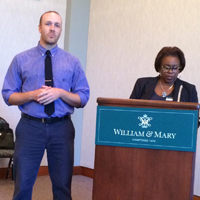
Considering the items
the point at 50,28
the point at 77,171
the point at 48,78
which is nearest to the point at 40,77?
the point at 48,78

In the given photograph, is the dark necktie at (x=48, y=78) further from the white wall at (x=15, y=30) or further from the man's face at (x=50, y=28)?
the white wall at (x=15, y=30)

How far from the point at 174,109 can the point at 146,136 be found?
0.21 m

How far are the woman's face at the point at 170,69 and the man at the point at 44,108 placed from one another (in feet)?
2.17

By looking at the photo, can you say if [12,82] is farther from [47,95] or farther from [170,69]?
[170,69]

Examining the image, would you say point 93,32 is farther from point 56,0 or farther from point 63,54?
point 63,54

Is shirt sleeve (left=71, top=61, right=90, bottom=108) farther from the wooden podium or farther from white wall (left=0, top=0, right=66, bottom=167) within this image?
white wall (left=0, top=0, right=66, bottom=167)

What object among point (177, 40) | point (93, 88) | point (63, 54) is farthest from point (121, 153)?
point (93, 88)

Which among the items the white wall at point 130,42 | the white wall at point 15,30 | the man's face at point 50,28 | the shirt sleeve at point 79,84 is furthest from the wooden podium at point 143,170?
the white wall at point 15,30

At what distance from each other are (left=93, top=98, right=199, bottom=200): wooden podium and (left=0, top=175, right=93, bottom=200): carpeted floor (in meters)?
2.53

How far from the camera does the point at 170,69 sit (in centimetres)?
294

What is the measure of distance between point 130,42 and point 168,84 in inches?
94.2

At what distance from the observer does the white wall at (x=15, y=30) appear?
537cm

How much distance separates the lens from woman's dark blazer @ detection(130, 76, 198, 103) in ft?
9.37

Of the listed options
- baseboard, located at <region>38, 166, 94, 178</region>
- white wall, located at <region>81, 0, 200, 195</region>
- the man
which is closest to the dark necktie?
the man
